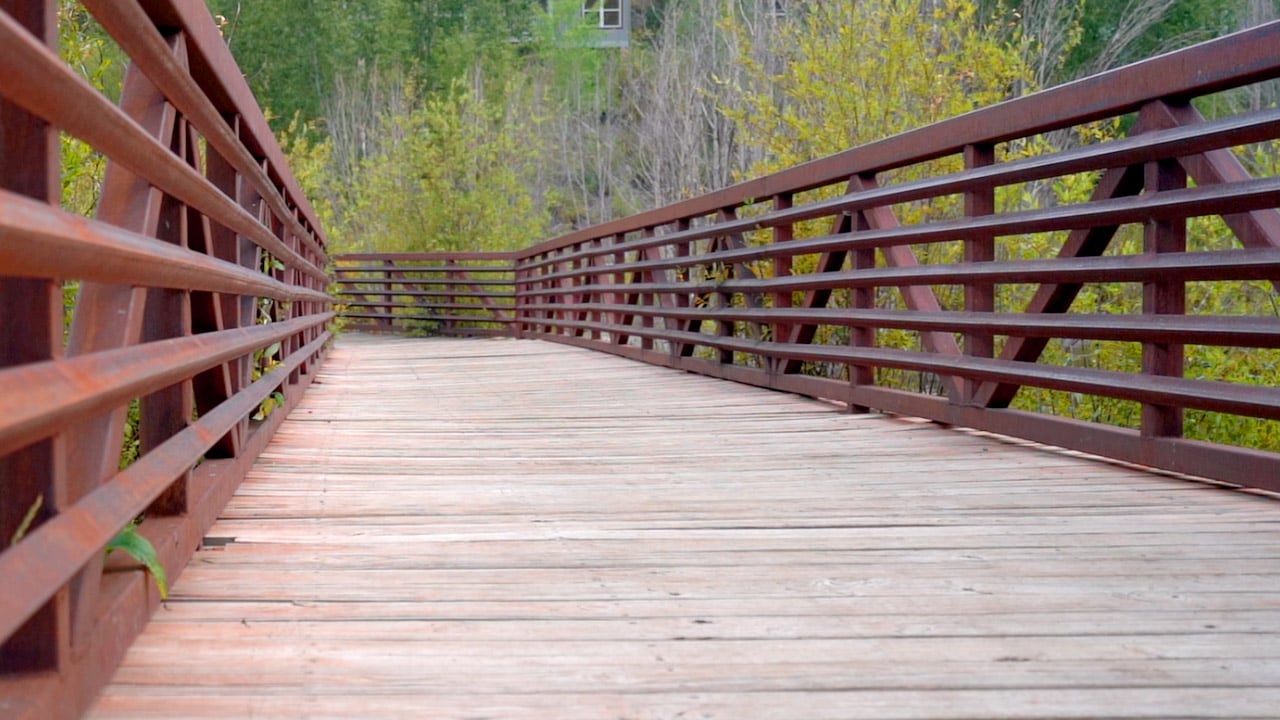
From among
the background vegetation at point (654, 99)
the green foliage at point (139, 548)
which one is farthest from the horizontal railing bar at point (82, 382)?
the background vegetation at point (654, 99)

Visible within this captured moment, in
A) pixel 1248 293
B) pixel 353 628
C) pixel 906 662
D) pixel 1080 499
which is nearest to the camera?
pixel 906 662

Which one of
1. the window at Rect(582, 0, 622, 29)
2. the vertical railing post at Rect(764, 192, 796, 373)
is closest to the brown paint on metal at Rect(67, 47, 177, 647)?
the vertical railing post at Rect(764, 192, 796, 373)

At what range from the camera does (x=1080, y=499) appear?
3756 millimetres

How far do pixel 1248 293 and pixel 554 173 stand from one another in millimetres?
21573

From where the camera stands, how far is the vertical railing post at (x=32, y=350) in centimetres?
172

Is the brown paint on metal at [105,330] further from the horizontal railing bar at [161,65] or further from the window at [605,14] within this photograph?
the window at [605,14]

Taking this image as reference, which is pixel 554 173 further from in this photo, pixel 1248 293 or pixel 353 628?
pixel 353 628

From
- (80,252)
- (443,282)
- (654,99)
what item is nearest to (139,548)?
(80,252)

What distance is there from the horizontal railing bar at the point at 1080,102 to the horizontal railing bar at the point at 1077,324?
2.04ft

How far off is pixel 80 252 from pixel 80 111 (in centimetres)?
25

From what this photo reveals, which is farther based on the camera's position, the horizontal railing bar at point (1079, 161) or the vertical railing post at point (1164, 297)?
the vertical railing post at point (1164, 297)

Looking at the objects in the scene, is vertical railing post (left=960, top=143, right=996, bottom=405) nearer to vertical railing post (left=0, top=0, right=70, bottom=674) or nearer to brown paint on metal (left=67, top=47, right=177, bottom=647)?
brown paint on metal (left=67, top=47, right=177, bottom=647)

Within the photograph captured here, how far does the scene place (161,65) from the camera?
8.57 ft

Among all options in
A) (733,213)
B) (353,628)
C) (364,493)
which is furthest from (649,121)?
(353,628)
